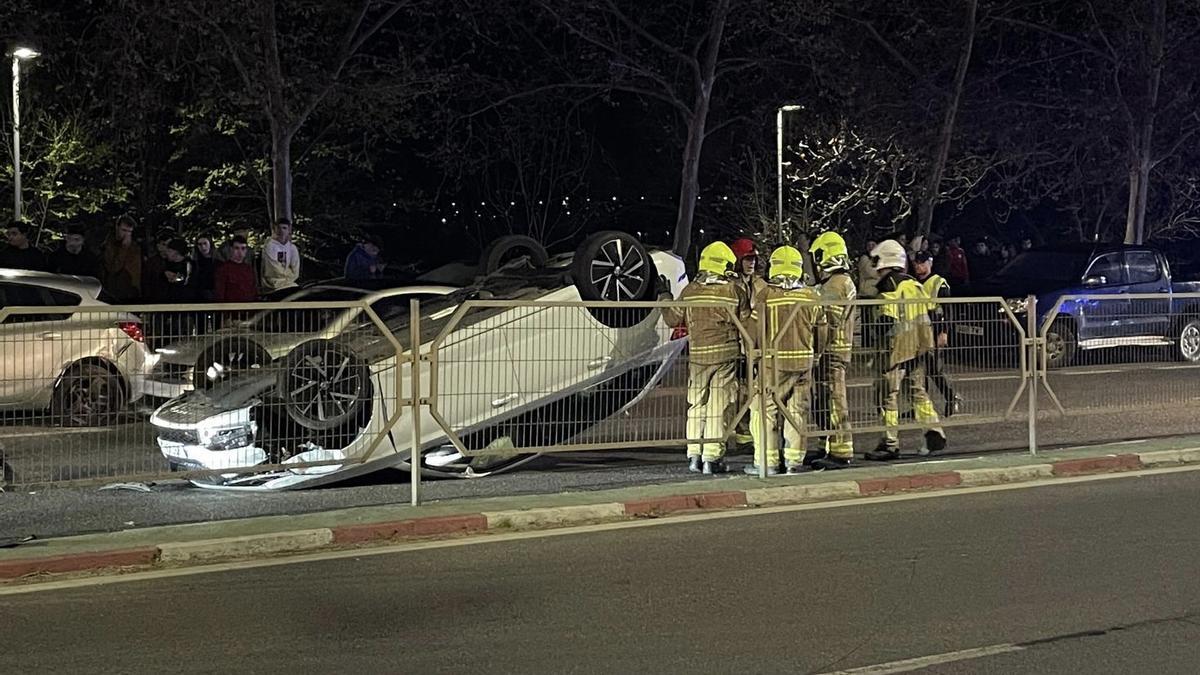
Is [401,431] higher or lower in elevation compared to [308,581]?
higher

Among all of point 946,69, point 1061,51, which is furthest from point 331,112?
point 1061,51

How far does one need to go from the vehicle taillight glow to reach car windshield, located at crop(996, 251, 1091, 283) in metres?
14.6

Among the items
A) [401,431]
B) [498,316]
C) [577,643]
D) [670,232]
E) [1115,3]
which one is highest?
[1115,3]

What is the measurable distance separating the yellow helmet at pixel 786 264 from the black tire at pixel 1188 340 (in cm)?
363

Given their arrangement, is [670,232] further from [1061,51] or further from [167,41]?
[167,41]

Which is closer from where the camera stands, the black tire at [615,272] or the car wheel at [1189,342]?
the black tire at [615,272]

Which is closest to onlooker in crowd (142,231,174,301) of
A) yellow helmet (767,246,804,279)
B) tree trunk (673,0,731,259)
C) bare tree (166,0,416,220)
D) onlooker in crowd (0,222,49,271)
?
onlooker in crowd (0,222,49,271)

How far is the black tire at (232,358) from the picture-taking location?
344 inches

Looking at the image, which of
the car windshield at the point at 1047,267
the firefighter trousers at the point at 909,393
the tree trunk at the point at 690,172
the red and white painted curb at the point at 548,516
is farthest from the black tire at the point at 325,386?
the tree trunk at the point at 690,172

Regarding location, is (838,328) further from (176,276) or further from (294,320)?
(176,276)

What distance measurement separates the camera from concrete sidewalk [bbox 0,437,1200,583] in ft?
24.7

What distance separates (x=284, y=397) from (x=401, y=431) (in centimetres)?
86

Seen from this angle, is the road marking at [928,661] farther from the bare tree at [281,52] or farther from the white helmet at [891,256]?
the bare tree at [281,52]

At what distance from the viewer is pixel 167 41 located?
2095cm
